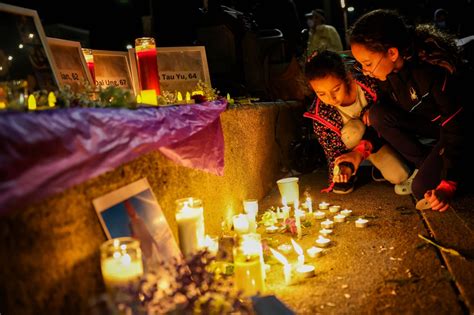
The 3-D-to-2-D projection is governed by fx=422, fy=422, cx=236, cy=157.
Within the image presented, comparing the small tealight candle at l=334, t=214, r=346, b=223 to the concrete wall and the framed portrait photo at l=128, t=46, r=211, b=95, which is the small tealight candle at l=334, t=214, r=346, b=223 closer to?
the concrete wall

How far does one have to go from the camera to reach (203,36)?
6.89 metres

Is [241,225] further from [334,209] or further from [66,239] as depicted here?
[66,239]

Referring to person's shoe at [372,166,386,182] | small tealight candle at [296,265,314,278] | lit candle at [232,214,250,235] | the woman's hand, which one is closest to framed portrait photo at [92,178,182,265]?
lit candle at [232,214,250,235]

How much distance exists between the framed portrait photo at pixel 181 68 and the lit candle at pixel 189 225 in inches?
57.6

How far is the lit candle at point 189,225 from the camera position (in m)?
2.63

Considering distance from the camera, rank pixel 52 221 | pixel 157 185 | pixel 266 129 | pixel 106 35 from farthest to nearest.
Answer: pixel 106 35
pixel 266 129
pixel 157 185
pixel 52 221

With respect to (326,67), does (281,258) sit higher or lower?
lower

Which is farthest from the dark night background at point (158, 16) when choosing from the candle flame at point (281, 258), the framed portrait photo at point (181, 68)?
the candle flame at point (281, 258)

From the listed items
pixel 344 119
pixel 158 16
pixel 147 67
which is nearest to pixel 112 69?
pixel 147 67

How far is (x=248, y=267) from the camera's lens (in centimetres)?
230

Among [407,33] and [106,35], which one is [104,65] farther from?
[106,35]

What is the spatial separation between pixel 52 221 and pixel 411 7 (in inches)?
684

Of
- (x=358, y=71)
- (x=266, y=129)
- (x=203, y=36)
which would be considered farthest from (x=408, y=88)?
(x=203, y=36)

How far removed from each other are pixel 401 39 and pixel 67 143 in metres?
2.92
